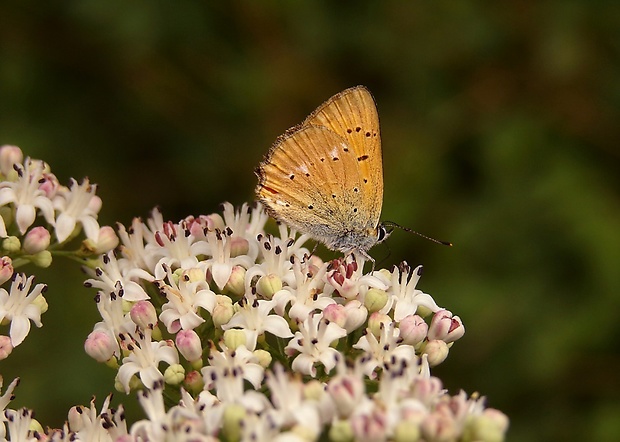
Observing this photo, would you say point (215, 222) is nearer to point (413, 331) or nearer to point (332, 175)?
point (332, 175)

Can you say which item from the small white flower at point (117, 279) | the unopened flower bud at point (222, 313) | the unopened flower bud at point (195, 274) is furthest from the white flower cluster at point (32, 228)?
the unopened flower bud at point (222, 313)

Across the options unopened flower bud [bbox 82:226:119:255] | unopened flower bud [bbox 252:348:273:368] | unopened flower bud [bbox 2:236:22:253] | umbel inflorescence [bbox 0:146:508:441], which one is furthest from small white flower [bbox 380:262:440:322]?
unopened flower bud [bbox 2:236:22:253]

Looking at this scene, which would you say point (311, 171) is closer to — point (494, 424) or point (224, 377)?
point (224, 377)

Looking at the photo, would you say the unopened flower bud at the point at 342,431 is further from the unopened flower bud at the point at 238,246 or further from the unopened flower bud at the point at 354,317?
the unopened flower bud at the point at 238,246

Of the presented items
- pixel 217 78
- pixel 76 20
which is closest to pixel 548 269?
pixel 217 78

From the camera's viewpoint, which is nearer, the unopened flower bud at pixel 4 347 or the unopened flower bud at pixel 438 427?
the unopened flower bud at pixel 438 427

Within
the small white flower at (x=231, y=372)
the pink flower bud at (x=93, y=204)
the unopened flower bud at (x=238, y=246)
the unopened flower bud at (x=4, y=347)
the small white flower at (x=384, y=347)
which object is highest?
the pink flower bud at (x=93, y=204)

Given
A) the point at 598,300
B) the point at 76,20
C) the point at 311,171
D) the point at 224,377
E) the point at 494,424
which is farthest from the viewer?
the point at 76,20

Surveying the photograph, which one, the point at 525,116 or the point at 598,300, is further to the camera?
the point at 525,116
